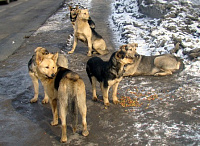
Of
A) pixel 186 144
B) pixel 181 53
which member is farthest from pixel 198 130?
pixel 181 53

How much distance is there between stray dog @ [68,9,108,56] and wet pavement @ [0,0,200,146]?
2.01 meters

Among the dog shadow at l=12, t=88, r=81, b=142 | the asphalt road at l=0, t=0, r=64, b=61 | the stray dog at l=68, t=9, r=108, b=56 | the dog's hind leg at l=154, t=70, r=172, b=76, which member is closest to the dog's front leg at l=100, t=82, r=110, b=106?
the dog shadow at l=12, t=88, r=81, b=142

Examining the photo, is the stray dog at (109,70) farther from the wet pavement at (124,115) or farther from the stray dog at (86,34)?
the stray dog at (86,34)

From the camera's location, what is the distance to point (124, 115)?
677 centimetres

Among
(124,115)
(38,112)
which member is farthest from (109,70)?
(38,112)

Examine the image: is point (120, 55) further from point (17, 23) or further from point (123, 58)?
point (17, 23)

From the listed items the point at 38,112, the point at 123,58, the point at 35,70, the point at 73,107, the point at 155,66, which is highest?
the point at 123,58

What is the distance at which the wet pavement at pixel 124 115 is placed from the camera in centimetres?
579

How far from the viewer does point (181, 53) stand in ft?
34.5

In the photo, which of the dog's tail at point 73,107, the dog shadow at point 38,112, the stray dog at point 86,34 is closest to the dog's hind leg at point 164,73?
the stray dog at point 86,34

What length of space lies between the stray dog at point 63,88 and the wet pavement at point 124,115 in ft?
1.77

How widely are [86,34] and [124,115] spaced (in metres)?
5.70

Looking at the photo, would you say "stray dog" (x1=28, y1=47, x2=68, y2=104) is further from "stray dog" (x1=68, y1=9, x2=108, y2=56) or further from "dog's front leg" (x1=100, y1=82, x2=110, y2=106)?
"stray dog" (x1=68, y1=9, x2=108, y2=56)

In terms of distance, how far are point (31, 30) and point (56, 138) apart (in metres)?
11.6
